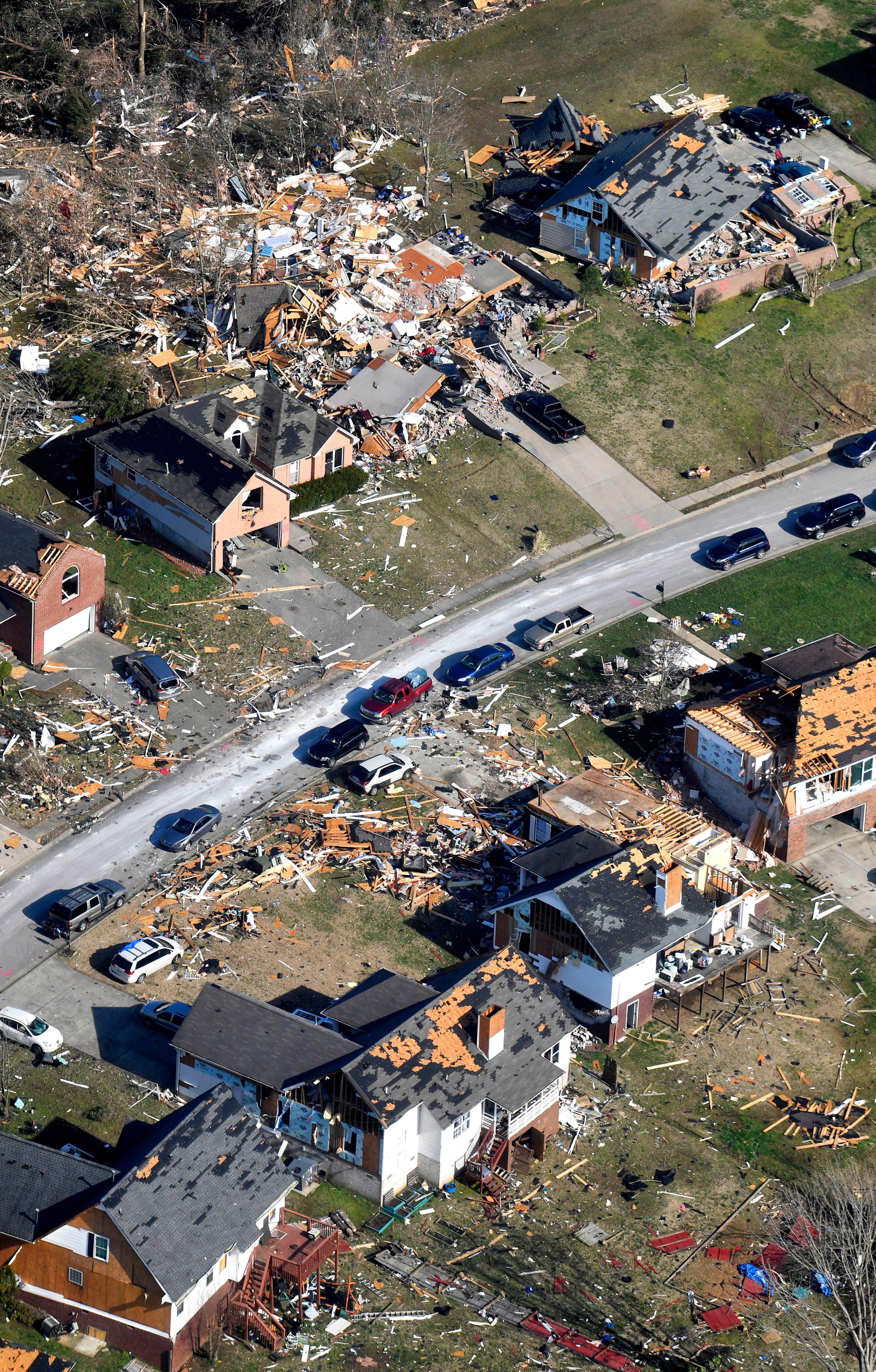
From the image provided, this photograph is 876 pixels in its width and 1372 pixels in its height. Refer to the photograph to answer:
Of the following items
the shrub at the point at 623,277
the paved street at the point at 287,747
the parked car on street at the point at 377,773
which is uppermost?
the shrub at the point at 623,277

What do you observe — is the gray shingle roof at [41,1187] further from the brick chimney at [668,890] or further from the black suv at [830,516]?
the black suv at [830,516]

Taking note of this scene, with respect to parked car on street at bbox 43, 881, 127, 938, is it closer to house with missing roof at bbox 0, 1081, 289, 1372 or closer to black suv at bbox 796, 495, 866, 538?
house with missing roof at bbox 0, 1081, 289, 1372

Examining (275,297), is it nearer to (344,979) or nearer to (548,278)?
(548,278)

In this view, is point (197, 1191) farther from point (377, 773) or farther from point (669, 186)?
point (669, 186)

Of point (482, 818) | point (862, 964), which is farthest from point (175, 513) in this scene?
point (862, 964)

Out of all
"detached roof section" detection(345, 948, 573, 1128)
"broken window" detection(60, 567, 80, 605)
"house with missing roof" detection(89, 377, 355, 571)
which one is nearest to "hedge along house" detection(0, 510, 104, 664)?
"broken window" detection(60, 567, 80, 605)

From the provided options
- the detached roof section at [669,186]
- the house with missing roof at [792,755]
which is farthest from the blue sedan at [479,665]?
the detached roof section at [669,186]
